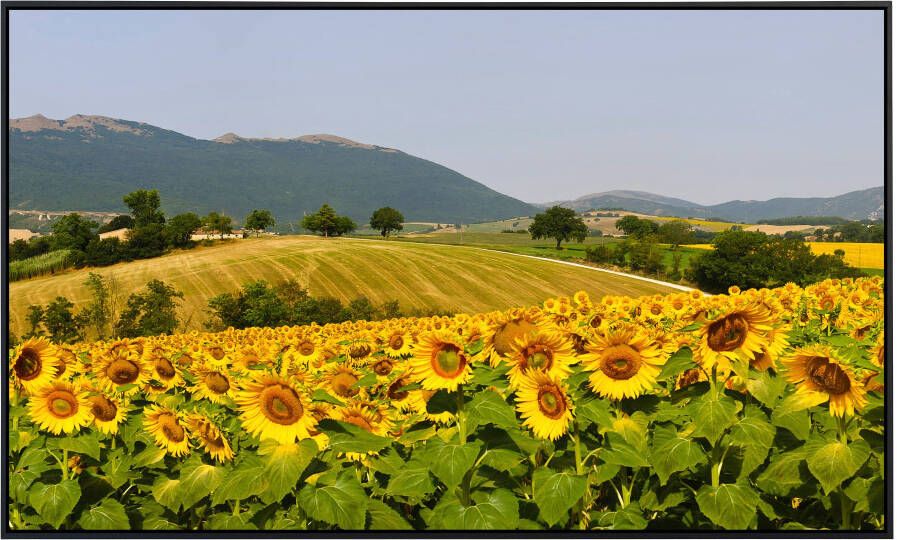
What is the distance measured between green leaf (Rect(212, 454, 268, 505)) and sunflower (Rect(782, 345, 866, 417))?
223cm

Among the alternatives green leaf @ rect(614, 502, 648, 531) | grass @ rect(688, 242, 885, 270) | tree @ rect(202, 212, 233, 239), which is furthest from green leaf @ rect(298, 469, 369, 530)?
tree @ rect(202, 212, 233, 239)

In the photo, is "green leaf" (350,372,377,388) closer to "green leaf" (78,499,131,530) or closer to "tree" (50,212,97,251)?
"green leaf" (78,499,131,530)

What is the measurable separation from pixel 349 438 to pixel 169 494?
112 cm

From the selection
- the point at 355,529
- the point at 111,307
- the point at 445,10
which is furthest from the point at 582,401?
the point at 111,307

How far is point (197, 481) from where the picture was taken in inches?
112

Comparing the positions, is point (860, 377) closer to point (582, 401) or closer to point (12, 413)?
point (582, 401)

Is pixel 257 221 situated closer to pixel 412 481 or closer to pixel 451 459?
pixel 412 481

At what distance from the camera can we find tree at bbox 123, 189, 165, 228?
43.8 meters

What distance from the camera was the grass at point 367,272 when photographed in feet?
127

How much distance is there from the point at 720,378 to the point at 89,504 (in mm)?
3199

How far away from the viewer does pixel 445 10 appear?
146 inches

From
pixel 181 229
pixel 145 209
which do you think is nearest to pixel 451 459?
pixel 145 209

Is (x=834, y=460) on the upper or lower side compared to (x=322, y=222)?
upper

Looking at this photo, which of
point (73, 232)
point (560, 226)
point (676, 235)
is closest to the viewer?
point (676, 235)
